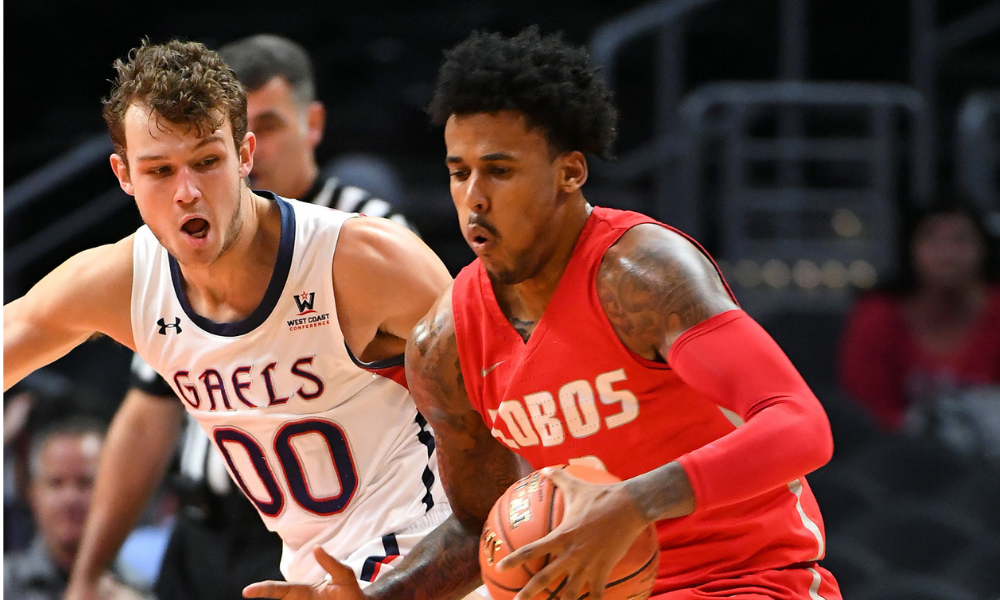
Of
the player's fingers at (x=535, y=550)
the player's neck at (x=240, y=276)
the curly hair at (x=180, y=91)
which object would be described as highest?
the curly hair at (x=180, y=91)

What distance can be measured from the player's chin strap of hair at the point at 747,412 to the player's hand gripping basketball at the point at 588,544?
0.13 metres

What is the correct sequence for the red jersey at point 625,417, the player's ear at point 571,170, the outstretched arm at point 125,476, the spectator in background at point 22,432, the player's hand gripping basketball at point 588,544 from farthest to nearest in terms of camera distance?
the spectator in background at point 22,432
the outstretched arm at point 125,476
the player's ear at point 571,170
the red jersey at point 625,417
the player's hand gripping basketball at point 588,544

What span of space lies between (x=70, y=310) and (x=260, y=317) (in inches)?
21.2

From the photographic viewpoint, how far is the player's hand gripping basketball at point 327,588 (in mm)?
2727

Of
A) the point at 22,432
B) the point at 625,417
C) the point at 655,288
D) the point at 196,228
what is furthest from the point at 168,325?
the point at 22,432

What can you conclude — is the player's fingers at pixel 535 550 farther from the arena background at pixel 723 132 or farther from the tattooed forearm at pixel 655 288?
the arena background at pixel 723 132

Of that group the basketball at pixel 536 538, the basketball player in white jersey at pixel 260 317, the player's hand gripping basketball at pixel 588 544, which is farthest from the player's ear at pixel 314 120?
the player's hand gripping basketball at pixel 588 544

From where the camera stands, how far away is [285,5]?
388 inches

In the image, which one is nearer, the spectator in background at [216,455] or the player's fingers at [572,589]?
the player's fingers at [572,589]

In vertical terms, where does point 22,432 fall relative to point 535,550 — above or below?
below

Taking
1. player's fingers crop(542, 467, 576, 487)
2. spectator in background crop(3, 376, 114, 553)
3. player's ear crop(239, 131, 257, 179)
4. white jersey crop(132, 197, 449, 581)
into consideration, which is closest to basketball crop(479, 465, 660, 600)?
player's fingers crop(542, 467, 576, 487)

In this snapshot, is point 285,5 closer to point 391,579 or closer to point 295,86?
point 295,86

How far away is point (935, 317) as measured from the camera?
5.92 meters

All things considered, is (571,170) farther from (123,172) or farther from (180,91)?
(123,172)
